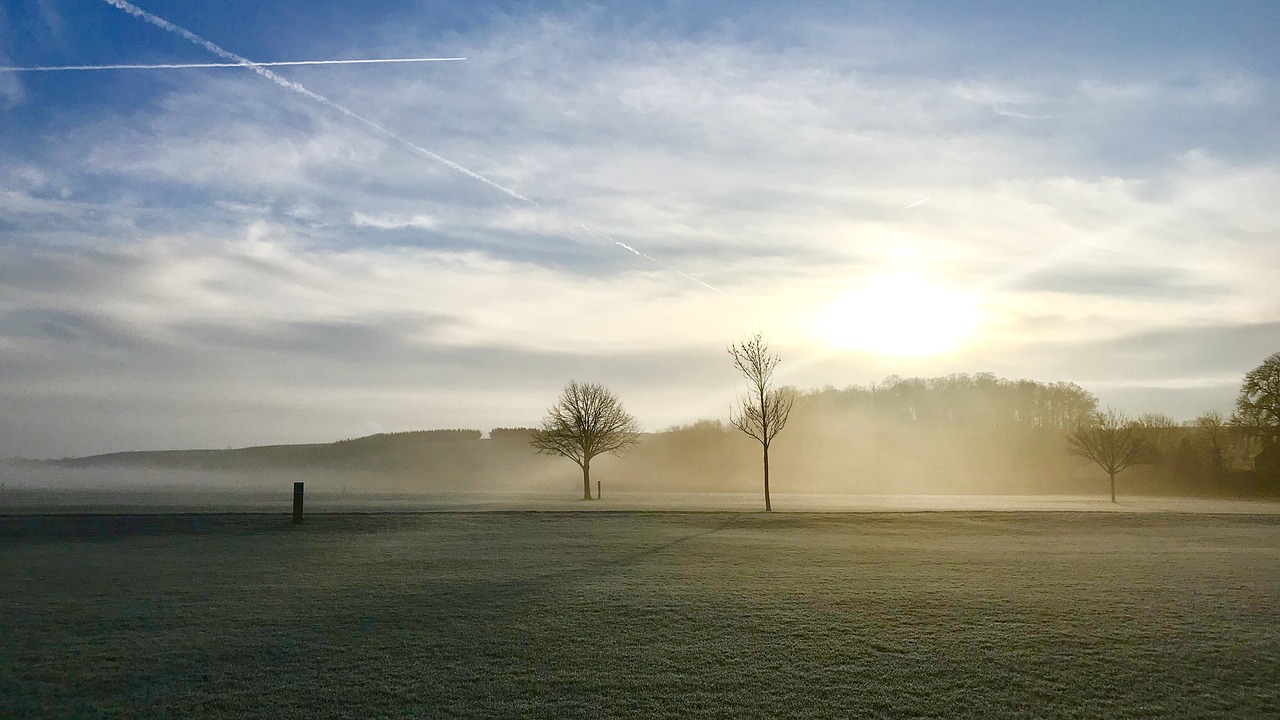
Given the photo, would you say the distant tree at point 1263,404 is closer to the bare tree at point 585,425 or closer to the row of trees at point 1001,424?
the row of trees at point 1001,424

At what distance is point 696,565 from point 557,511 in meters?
15.3

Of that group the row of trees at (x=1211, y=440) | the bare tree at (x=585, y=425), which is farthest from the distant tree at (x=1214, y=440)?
the bare tree at (x=585, y=425)

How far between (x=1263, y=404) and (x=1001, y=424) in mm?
45094

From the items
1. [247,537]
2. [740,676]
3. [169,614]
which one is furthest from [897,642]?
[247,537]

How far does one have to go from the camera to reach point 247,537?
23.4 meters

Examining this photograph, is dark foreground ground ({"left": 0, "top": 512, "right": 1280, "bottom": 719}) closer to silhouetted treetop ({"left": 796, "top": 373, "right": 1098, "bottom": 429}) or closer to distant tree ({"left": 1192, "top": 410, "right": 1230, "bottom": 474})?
distant tree ({"left": 1192, "top": 410, "right": 1230, "bottom": 474})

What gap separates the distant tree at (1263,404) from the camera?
2655 inches

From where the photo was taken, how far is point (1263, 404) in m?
68.1

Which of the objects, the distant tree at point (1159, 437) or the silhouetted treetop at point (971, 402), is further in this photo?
the silhouetted treetop at point (971, 402)

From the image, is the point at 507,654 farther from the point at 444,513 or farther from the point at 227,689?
the point at 444,513

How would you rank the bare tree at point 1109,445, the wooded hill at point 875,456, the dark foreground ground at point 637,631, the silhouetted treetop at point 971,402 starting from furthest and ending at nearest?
the silhouetted treetop at point 971,402, the wooded hill at point 875,456, the bare tree at point 1109,445, the dark foreground ground at point 637,631

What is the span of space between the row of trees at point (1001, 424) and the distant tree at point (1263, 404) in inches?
2.9

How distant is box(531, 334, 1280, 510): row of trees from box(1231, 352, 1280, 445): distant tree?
0.24ft

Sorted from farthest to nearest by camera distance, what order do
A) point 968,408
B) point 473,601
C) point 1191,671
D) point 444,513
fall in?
point 968,408
point 444,513
point 473,601
point 1191,671
